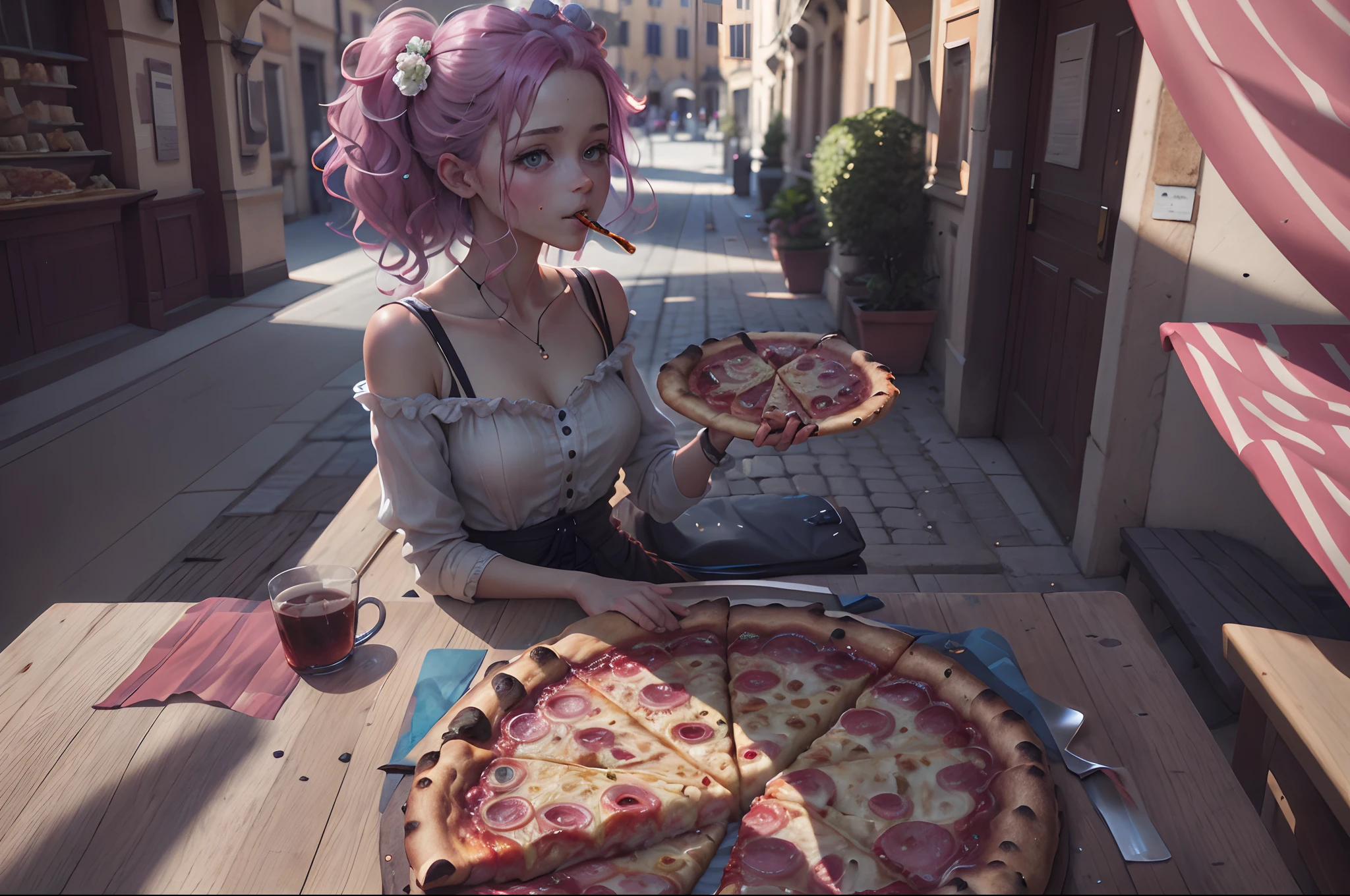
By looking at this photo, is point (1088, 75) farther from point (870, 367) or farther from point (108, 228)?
point (108, 228)

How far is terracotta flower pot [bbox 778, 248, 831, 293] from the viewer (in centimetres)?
1072

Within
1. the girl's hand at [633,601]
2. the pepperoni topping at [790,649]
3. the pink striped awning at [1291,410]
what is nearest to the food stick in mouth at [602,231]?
the girl's hand at [633,601]

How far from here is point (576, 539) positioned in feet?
7.74

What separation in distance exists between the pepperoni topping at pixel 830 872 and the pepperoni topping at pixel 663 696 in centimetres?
44

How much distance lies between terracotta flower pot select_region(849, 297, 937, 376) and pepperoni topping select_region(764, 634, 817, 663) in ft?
18.4

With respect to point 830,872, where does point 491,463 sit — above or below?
above

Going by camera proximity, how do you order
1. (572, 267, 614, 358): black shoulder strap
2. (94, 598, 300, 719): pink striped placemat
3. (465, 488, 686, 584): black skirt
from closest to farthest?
(94, 598, 300, 719): pink striped placemat, (465, 488, 686, 584): black skirt, (572, 267, 614, 358): black shoulder strap

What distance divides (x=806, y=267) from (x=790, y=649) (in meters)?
9.41

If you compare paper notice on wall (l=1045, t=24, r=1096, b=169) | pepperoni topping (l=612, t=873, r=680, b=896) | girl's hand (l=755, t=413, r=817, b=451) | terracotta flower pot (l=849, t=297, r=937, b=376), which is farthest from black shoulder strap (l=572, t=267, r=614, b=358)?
terracotta flower pot (l=849, t=297, r=937, b=376)

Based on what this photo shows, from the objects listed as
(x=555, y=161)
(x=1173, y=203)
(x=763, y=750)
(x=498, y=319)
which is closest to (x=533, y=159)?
(x=555, y=161)

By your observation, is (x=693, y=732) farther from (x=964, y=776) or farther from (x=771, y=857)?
(x=964, y=776)

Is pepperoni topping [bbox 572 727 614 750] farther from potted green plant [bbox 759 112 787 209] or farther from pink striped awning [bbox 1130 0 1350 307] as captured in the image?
potted green plant [bbox 759 112 787 209]

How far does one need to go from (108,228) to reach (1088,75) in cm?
800

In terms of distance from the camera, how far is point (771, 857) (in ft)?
4.23
